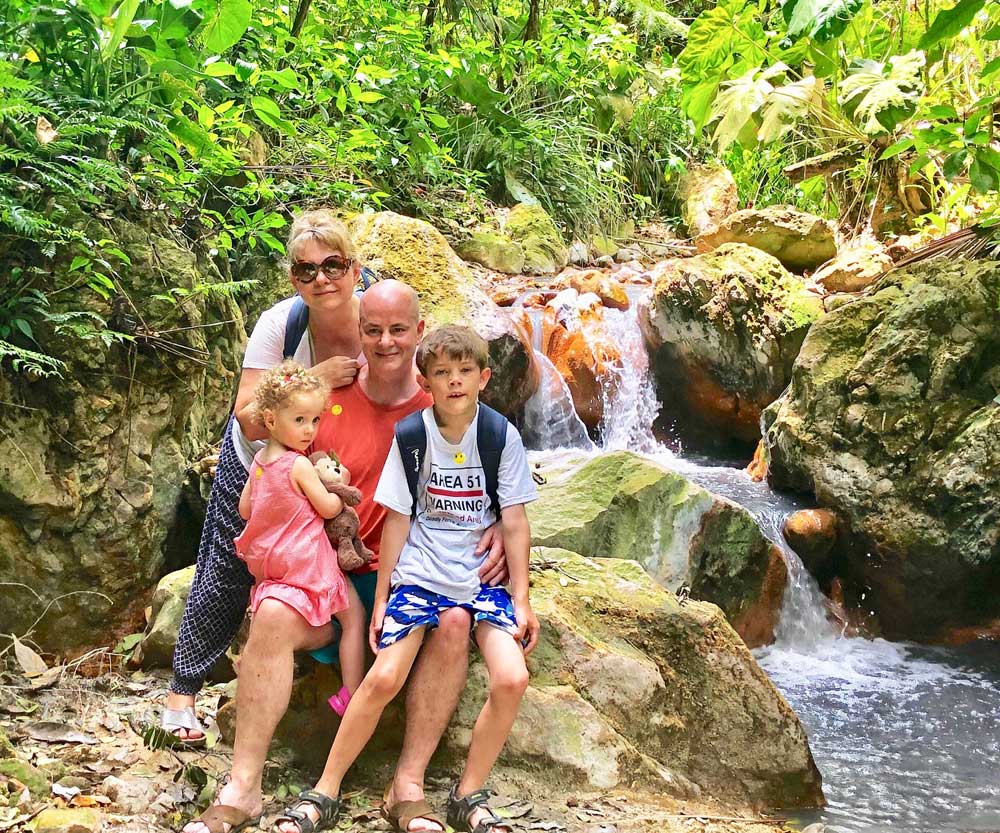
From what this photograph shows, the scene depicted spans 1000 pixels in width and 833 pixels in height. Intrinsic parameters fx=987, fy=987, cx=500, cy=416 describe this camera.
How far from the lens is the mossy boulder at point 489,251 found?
9602 millimetres

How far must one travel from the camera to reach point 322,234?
2.90m

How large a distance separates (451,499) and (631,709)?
102 centimetres

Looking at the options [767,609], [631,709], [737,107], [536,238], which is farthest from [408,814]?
[536,238]

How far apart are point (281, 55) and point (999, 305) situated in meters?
4.59

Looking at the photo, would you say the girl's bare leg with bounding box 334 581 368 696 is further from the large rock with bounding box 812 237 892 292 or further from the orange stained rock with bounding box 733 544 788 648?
the large rock with bounding box 812 237 892 292

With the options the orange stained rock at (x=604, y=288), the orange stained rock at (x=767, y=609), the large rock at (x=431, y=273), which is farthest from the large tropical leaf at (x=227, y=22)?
the orange stained rock at (x=604, y=288)

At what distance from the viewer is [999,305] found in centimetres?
599

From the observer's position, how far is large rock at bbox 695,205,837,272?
30.4 ft

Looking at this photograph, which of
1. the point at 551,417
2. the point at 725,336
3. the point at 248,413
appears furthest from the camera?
the point at 725,336

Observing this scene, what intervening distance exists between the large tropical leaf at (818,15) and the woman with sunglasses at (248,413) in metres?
1.39

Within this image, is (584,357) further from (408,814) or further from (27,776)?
(27,776)

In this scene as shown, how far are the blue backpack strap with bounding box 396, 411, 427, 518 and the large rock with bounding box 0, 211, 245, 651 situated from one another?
189 centimetres

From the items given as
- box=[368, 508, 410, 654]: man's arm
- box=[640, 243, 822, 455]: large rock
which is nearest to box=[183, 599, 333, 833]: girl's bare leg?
box=[368, 508, 410, 654]: man's arm

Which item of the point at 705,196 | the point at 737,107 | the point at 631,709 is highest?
the point at 705,196
